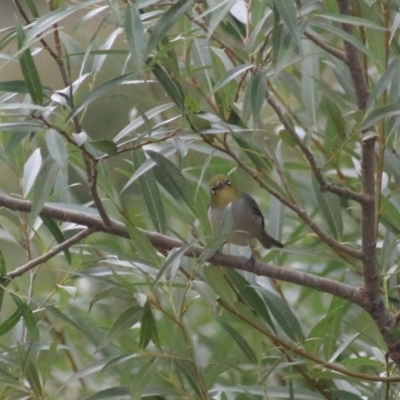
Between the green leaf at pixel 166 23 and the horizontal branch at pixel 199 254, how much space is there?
29 cm

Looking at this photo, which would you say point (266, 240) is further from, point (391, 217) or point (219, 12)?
point (219, 12)

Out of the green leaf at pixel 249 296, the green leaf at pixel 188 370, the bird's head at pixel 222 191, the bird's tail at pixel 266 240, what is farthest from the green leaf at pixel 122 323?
the bird's head at pixel 222 191

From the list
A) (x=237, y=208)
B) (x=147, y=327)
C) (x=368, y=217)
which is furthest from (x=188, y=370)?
(x=237, y=208)

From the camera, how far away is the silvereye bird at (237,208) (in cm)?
187

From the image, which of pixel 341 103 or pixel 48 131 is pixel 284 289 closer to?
pixel 341 103

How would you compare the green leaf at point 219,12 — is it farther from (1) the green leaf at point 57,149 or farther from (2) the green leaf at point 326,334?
(2) the green leaf at point 326,334

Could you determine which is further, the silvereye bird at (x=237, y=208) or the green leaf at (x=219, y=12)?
the silvereye bird at (x=237, y=208)

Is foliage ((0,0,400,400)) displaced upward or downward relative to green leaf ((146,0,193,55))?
downward

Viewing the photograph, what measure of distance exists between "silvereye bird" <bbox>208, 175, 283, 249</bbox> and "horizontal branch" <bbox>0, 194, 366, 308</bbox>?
65 centimetres

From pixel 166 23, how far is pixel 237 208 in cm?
111

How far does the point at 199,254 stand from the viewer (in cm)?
110

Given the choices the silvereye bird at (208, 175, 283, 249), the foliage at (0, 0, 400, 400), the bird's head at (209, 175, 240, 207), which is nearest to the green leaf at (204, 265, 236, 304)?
the foliage at (0, 0, 400, 400)

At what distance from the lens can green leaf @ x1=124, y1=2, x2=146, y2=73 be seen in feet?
2.61

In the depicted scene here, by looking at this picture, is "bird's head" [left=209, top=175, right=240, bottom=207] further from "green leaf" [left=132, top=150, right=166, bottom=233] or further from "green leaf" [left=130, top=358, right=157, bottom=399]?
"green leaf" [left=130, top=358, right=157, bottom=399]
